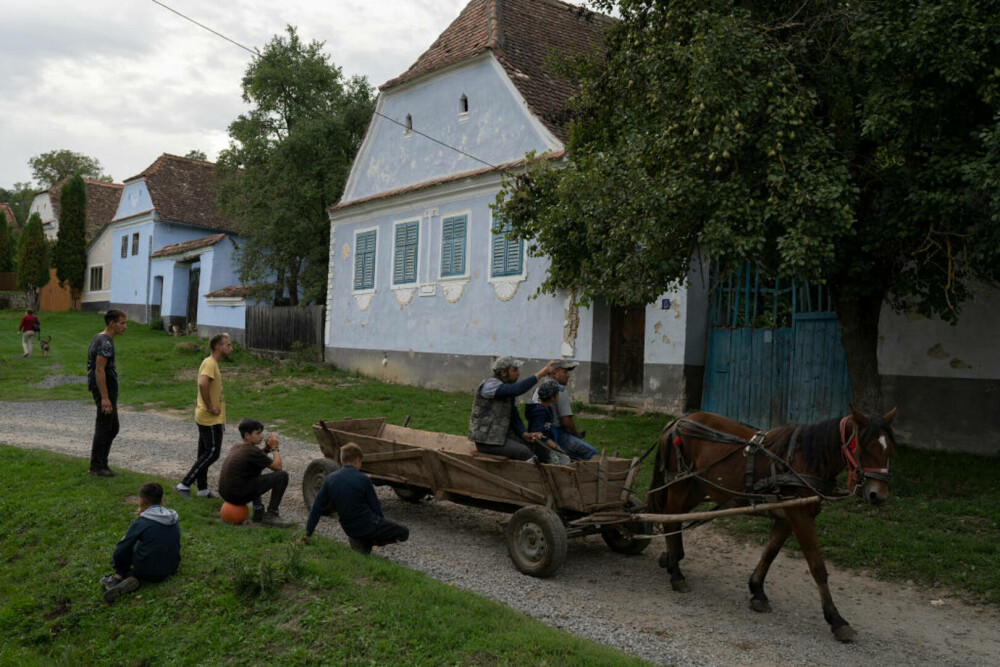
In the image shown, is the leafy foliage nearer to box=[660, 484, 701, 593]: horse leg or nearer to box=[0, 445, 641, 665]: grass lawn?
box=[0, 445, 641, 665]: grass lawn

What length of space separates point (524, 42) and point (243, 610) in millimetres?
15747

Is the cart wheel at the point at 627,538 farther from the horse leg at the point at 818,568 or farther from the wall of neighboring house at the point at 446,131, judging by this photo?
the wall of neighboring house at the point at 446,131

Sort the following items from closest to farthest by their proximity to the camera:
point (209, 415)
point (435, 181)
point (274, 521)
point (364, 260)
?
1. point (274, 521)
2. point (209, 415)
3. point (435, 181)
4. point (364, 260)

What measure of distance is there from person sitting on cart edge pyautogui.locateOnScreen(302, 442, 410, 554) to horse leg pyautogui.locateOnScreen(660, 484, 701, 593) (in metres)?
2.21

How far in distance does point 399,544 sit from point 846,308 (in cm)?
617

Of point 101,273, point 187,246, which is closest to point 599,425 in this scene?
point 187,246

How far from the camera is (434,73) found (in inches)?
752

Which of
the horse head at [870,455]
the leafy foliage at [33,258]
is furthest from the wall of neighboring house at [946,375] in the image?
the leafy foliage at [33,258]

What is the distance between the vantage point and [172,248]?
33.3 meters

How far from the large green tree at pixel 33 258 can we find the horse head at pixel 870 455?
42531 millimetres

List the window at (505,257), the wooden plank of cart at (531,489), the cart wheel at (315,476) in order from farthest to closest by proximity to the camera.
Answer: the window at (505,257)
the cart wheel at (315,476)
the wooden plank of cart at (531,489)

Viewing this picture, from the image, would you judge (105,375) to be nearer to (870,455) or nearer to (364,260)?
(870,455)

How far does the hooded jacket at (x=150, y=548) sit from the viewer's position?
6312mm

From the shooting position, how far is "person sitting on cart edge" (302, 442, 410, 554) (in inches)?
264
